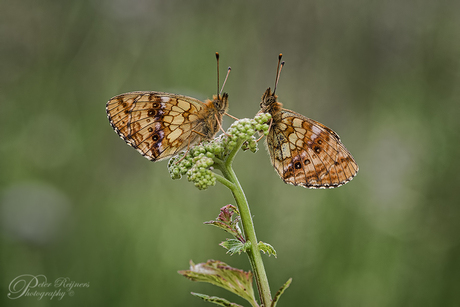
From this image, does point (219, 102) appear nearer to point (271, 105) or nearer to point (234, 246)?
point (271, 105)

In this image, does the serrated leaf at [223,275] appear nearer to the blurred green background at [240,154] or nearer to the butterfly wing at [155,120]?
the butterfly wing at [155,120]

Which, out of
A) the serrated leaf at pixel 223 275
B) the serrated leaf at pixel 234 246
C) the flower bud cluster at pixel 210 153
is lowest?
the serrated leaf at pixel 223 275

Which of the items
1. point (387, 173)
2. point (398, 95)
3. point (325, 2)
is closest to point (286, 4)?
point (325, 2)

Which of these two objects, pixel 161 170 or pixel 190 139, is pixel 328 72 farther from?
pixel 190 139

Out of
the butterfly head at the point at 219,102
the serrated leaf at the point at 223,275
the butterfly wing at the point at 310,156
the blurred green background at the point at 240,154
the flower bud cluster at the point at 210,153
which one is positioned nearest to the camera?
the serrated leaf at the point at 223,275

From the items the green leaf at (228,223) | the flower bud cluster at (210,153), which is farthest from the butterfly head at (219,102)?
the green leaf at (228,223)

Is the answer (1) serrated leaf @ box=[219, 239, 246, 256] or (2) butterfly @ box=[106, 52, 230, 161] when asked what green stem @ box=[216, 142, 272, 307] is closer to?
(1) serrated leaf @ box=[219, 239, 246, 256]
